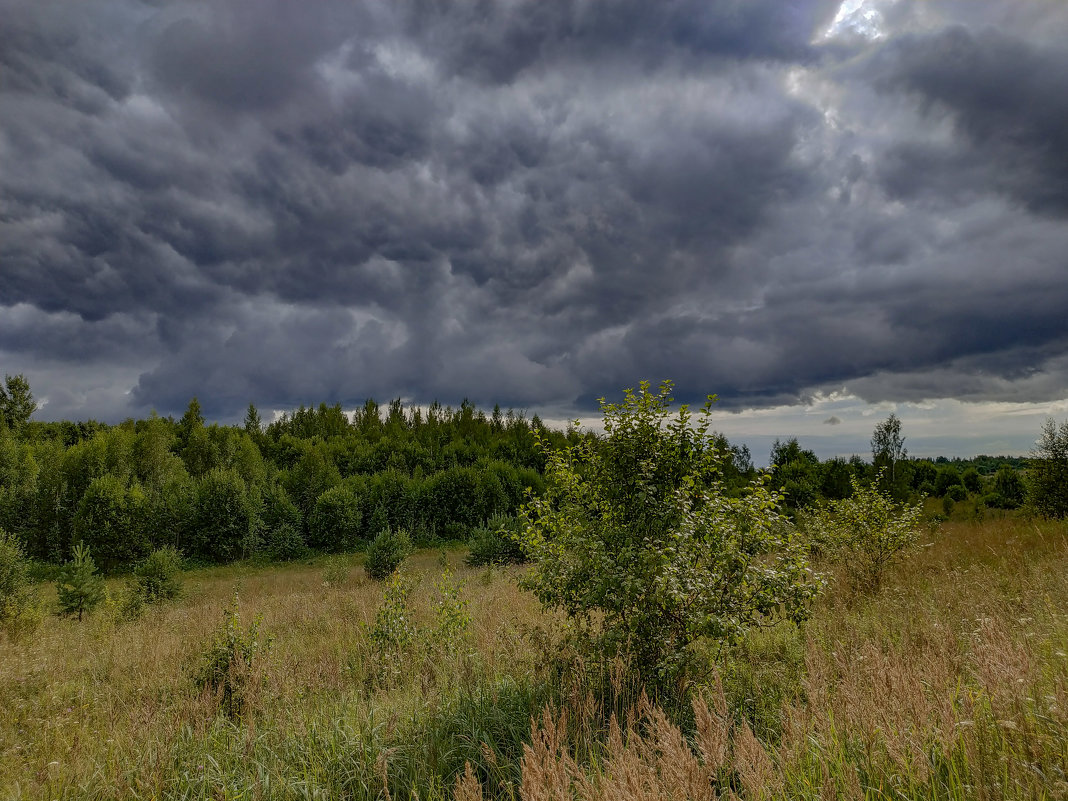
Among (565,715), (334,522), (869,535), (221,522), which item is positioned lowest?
(334,522)

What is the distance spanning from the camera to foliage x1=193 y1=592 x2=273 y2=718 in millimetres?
6699

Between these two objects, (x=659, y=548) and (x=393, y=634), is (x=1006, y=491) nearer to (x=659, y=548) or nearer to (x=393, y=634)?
(x=659, y=548)

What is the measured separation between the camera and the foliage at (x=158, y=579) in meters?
18.6

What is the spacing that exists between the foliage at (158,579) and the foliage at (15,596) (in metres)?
3.23

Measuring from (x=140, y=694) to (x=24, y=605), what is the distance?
10.6 metres

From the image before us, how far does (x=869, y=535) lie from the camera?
38.1 ft

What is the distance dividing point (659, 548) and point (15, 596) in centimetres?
1831

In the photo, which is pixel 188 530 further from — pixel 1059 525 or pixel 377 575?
pixel 1059 525

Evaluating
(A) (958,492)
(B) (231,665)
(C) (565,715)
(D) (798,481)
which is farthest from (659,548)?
(A) (958,492)

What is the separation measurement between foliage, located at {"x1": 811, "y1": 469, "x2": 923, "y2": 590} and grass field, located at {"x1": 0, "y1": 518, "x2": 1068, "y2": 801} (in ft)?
2.51

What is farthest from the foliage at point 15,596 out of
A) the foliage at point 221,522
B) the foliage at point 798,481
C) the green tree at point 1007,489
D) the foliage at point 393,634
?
the green tree at point 1007,489

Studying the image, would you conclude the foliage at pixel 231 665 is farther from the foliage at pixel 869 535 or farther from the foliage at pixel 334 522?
the foliage at pixel 334 522

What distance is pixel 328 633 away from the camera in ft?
41.1

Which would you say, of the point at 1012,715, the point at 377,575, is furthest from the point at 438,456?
the point at 1012,715
